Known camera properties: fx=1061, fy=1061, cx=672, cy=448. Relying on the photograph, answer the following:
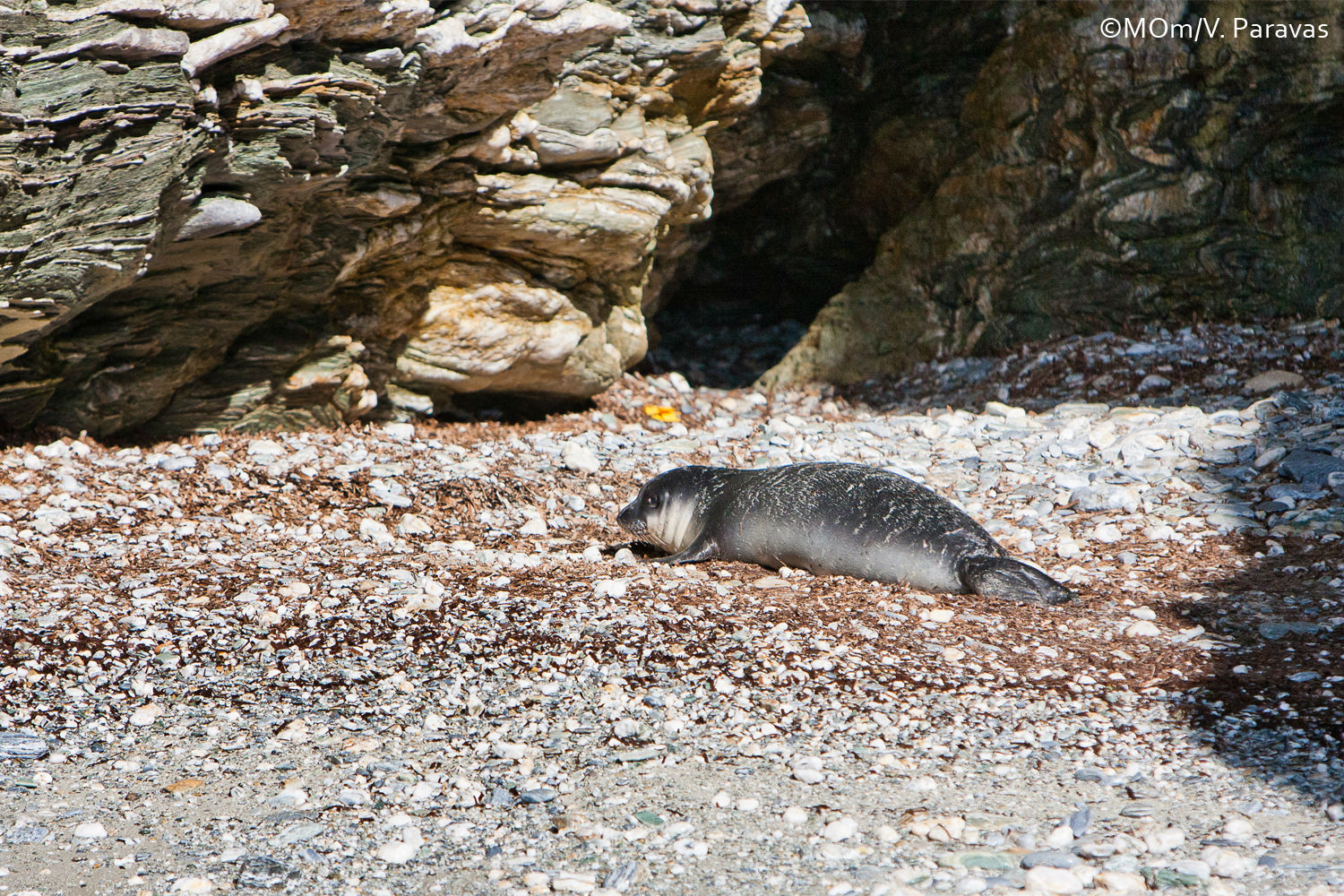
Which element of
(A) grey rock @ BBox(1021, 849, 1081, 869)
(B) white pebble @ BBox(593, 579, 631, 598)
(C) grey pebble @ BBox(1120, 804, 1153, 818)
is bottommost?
(B) white pebble @ BBox(593, 579, 631, 598)

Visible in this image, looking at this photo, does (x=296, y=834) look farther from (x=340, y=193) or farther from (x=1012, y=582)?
(x=340, y=193)

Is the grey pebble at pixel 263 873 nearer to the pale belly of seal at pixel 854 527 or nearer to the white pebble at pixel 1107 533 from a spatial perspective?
the pale belly of seal at pixel 854 527

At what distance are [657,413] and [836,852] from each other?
8.81 m

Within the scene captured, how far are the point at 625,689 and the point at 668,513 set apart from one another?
246 cm

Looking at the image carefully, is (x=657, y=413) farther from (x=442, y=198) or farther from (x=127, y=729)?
(x=127, y=729)

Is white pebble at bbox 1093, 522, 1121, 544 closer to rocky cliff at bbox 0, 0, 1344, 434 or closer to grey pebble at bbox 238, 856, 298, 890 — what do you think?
rocky cliff at bbox 0, 0, 1344, 434

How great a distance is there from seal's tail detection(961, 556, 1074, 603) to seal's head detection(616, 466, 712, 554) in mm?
1878

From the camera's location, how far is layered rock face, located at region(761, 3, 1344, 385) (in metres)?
12.1

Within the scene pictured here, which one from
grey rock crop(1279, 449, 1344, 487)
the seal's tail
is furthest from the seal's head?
grey rock crop(1279, 449, 1344, 487)

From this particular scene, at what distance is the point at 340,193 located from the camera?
27.4 feet

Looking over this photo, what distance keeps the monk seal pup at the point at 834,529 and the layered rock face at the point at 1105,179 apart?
7.48 m

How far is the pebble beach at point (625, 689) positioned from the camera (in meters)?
3.49

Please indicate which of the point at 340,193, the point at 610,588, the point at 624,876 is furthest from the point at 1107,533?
the point at 340,193

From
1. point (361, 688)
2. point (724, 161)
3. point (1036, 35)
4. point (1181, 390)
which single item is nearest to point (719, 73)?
point (724, 161)
